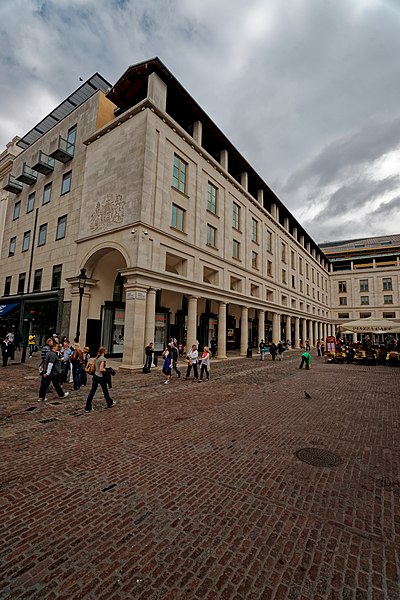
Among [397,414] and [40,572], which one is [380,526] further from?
[397,414]

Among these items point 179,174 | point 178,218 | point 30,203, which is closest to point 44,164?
point 30,203

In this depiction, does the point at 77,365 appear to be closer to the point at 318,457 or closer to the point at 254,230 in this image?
the point at 318,457

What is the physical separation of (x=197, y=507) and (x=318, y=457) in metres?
2.73

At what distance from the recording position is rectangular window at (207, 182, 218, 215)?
80.8 ft

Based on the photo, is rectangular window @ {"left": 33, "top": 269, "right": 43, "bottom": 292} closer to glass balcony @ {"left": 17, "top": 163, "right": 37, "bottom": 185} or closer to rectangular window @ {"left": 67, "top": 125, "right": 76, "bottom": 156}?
glass balcony @ {"left": 17, "top": 163, "right": 37, "bottom": 185}

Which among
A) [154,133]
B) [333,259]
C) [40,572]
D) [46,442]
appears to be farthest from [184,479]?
[333,259]

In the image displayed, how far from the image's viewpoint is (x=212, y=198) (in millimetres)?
25219

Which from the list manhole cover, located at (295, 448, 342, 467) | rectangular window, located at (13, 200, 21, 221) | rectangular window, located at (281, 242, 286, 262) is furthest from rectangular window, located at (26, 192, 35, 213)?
manhole cover, located at (295, 448, 342, 467)

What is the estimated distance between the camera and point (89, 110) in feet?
79.4

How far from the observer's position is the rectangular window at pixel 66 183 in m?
24.9

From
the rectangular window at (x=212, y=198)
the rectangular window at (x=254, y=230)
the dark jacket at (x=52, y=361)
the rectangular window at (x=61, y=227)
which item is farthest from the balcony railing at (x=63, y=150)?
the dark jacket at (x=52, y=361)

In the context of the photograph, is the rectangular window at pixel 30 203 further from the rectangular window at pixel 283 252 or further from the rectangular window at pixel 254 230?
the rectangular window at pixel 283 252

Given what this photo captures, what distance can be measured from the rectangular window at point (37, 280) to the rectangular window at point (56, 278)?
2395 mm

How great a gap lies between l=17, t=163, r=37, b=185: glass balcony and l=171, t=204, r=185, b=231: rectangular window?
1868 cm
